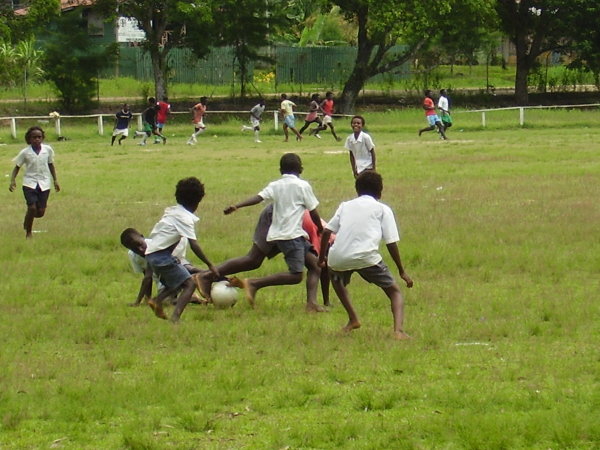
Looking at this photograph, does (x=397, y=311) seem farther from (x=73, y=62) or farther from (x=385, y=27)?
(x=73, y=62)

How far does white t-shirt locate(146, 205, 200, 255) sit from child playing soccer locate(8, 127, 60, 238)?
6.11m

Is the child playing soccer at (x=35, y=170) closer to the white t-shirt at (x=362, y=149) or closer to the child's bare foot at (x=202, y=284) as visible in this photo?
the white t-shirt at (x=362, y=149)

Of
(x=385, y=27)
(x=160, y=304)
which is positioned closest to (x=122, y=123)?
(x=385, y=27)

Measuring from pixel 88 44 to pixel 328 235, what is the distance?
144 ft

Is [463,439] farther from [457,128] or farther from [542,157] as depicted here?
[457,128]

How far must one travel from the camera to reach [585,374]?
321 inches

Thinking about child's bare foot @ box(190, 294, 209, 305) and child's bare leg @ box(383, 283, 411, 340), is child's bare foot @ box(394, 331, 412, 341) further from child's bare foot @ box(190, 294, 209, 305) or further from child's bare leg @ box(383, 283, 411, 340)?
child's bare foot @ box(190, 294, 209, 305)

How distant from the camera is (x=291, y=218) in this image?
10.7 m

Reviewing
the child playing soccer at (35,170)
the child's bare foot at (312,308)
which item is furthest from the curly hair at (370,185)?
the child playing soccer at (35,170)

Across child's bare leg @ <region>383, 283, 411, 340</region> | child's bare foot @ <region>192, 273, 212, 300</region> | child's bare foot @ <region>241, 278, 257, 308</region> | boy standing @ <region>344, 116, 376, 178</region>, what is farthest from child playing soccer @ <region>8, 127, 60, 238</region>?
child's bare leg @ <region>383, 283, 411, 340</region>

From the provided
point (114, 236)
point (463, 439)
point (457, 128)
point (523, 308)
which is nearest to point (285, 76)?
point (457, 128)

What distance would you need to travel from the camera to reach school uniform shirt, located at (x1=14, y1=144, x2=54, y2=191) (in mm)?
15844

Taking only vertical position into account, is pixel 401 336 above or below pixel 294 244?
below

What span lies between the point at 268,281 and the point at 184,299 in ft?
3.18
